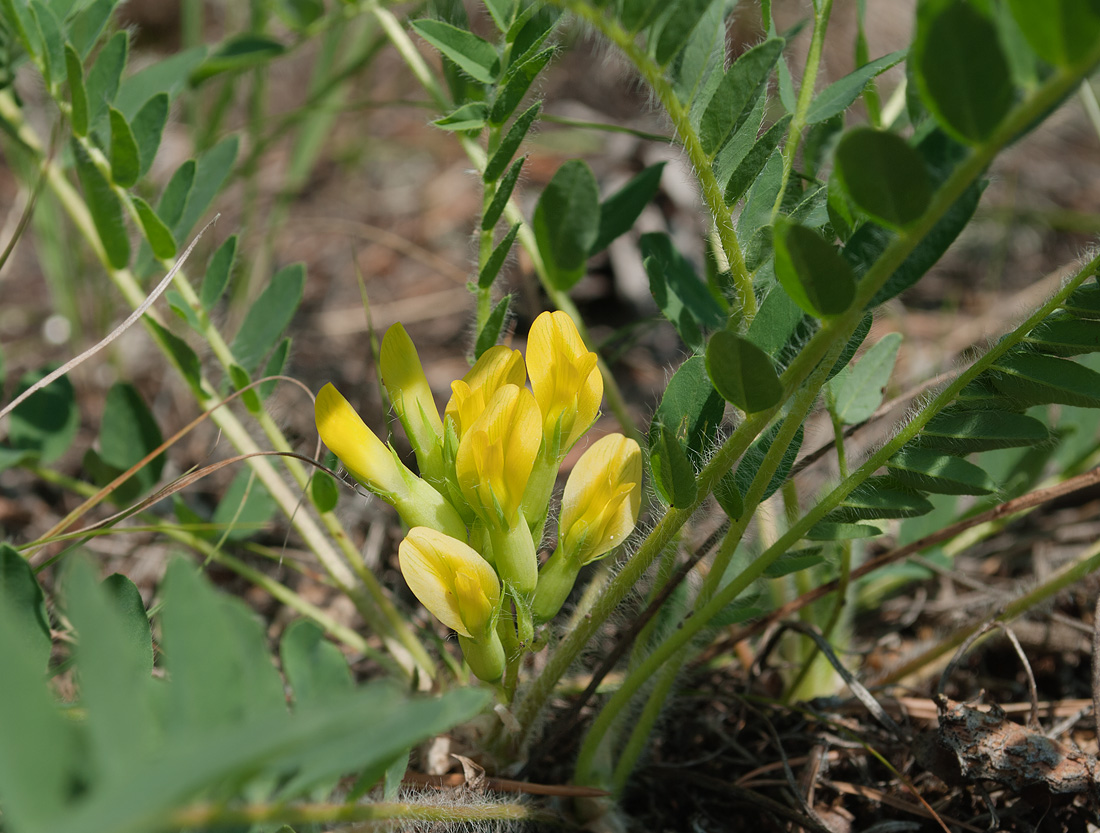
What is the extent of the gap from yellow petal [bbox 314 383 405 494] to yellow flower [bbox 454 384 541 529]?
0.37 ft

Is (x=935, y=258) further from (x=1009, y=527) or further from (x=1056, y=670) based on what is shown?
(x=1009, y=527)

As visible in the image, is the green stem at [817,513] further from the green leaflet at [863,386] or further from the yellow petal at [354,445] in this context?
the yellow petal at [354,445]

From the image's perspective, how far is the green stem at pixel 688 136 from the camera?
0.93 metres

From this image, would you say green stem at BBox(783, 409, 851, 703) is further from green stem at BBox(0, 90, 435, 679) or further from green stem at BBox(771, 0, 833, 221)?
green stem at BBox(0, 90, 435, 679)

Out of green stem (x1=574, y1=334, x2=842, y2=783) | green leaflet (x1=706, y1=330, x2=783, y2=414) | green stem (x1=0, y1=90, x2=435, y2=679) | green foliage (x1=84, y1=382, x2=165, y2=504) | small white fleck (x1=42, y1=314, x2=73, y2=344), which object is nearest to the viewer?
green leaflet (x1=706, y1=330, x2=783, y2=414)

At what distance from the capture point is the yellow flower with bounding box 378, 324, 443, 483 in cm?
118

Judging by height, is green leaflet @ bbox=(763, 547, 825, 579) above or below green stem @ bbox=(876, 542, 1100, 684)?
above

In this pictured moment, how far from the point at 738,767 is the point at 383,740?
1068mm

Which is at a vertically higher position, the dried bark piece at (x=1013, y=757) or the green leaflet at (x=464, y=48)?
the green leaflet at (x=464, y=48)

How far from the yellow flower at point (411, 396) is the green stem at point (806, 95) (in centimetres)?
54

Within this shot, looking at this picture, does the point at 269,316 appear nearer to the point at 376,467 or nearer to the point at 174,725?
the point at 376,467

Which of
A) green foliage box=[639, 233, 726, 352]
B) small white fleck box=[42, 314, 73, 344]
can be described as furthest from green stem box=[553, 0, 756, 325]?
small white fleck box=[42, 314, 73, 344]

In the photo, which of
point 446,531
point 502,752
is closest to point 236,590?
point 502,752

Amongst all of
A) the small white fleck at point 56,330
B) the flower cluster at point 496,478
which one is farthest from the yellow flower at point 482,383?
the small white fleck at point 56,330
